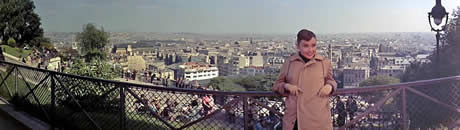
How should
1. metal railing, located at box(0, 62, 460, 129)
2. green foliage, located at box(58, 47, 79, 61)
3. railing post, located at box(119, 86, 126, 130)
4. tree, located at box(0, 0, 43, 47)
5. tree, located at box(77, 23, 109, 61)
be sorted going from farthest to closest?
tree, located at box(77, 23, 109, 61)
tree, located at box(0, 0, 43, 47)
green foliage, located at box(58, 47, 79, 61)
railing post, located at box(119, 86, 126, 130)
metal railing, located at box(0, 62, 460, 129)

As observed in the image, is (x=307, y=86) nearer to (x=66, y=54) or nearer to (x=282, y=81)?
(x=282, y=81)

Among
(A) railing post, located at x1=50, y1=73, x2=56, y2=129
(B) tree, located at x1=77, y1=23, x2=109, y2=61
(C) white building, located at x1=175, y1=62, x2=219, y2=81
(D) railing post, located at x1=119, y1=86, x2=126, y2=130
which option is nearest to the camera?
(D) railing post, located at x1=119, y1=86, x2=126, y2=130

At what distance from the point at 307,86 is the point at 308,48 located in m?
0.18

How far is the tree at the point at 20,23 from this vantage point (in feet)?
89.8

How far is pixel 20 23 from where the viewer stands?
2830cm

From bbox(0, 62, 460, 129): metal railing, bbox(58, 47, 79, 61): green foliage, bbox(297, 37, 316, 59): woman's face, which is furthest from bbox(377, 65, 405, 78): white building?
bbox(297, 37, 316, 59): woman's face

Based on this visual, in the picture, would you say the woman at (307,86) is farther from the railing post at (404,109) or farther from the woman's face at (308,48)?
the railing post at (404,109)

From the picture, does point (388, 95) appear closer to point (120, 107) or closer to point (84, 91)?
point (120, 107)

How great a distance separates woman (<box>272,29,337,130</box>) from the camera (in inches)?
75.9

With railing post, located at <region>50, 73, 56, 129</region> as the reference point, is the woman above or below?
above

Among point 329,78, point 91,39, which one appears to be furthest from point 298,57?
point 91,39

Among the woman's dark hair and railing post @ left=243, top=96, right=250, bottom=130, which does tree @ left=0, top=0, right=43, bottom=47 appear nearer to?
railing post @ left=243, top=96, right=250, bottom=130

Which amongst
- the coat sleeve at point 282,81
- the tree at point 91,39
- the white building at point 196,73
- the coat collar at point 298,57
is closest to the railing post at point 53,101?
the coat sleeve at point 282,81

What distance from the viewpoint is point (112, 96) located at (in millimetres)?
3969
